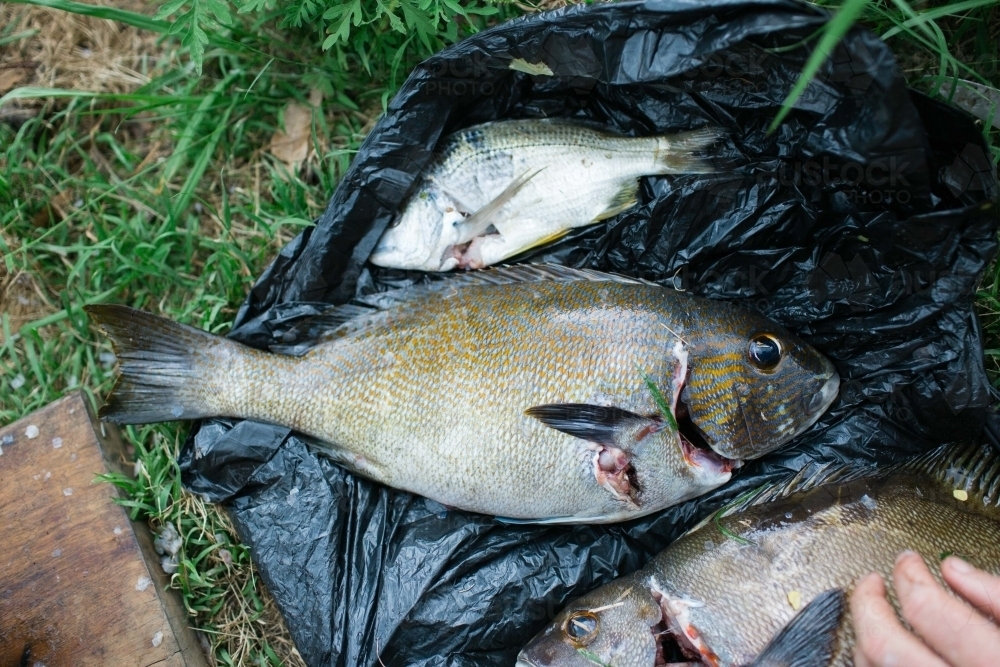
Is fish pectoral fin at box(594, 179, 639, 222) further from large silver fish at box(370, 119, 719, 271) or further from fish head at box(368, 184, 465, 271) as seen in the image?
fish head at box(368, 184, 465, 271)

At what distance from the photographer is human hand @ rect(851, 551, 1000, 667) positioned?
5.91 ft

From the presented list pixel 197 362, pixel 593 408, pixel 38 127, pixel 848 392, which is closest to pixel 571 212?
pixel 593 408

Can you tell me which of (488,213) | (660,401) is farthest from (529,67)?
(660,401)

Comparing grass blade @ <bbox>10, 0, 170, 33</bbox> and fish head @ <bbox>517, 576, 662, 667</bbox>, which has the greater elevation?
grass blade @ <bbox>10, 0, 170, 33</bbox>

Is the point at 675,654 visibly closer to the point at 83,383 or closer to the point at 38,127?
the point at 83,383

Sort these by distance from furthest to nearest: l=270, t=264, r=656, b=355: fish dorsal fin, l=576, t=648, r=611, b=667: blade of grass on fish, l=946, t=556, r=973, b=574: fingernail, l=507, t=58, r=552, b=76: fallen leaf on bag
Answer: l=270, t=264, r=656, b=355: fish dorsal fin, l=507, t=58, r=552, b=76: fallen leaf on bag, l=576, t=648, r=611, b=667: blade of grass on fish, l=946, t=556, r=973, b=574: fingernail

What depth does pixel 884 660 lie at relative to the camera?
1.86 m

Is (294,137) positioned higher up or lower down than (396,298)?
higher up

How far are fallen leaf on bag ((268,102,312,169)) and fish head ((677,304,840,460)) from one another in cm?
188

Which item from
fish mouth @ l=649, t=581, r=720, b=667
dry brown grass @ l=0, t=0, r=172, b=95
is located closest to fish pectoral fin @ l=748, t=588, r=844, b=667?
fish mouth @ l=649, t=581, r=720, b=667

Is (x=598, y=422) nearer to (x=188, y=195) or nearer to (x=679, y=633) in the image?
(x=679, y=633)

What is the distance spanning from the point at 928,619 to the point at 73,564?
2867mm

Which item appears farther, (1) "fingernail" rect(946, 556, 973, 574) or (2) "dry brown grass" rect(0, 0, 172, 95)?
(2) "dry brown grass" rect(0, 0, 172, 95)

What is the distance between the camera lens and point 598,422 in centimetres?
220
